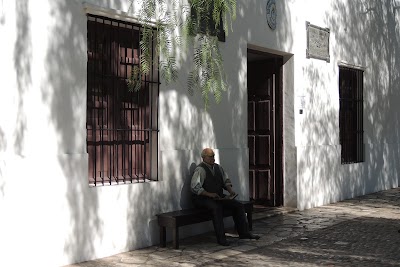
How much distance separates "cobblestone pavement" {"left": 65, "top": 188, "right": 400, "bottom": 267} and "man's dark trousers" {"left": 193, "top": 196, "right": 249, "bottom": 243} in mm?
169

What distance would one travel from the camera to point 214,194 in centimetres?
704

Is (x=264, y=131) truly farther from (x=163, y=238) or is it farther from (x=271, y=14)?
(x=163, y=238)

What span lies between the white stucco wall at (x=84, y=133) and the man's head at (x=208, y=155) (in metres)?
0.25

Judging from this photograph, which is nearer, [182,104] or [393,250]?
[393,250]

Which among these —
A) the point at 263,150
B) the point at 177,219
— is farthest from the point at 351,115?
the point at 177,219

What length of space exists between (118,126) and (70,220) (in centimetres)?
138

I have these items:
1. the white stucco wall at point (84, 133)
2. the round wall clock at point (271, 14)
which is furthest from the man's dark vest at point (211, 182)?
the round wall clock at point (271, 14)

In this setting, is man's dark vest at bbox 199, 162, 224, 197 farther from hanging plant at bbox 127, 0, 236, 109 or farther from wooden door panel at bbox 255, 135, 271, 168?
wooden door panel at bbox 255, 135, 271, 168

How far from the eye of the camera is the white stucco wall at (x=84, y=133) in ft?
17.6

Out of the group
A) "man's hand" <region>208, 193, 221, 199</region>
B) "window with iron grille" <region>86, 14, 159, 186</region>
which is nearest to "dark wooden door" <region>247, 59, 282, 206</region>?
"man's hand" <region>208, 193, 221, 199</region>

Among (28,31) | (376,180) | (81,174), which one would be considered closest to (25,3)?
(28,31)

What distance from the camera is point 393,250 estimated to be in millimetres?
6645

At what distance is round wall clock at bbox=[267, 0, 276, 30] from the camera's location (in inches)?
361

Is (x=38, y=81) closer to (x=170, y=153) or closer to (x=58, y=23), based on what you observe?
(x=58, y=23)
